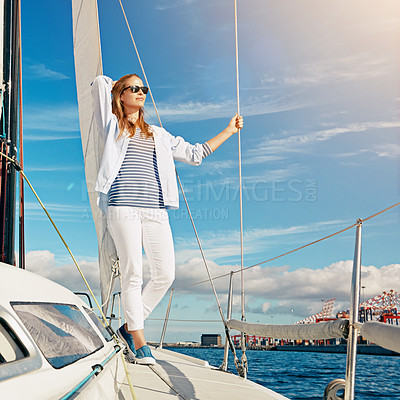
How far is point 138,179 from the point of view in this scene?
7.70 ft

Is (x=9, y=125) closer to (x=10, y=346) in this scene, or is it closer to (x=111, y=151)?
(x=111, y=151)

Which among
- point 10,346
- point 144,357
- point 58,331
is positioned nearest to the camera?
point 10,346

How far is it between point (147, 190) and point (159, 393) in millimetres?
1075

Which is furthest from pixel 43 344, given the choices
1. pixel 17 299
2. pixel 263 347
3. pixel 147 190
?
pixel 263 347

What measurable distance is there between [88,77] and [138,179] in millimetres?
1443

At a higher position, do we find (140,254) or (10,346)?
(140,254)

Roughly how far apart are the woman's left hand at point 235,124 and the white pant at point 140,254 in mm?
719

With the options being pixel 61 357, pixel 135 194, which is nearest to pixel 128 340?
pixel 135 194

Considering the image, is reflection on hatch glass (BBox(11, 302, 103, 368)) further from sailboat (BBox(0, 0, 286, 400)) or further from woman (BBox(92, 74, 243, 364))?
woman (BBox(92, 74, 243, 364))

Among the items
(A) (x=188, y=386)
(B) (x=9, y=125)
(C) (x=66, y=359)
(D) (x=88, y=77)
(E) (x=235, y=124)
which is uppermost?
(D) (x=88, y=77)

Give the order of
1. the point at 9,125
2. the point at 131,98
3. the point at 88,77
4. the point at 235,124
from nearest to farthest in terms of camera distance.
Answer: the point at 131,98
the point at 9,125
the point at 235,124
the point at 88,77

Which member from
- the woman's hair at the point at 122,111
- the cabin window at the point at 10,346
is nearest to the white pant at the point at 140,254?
the woman's hair at the point at 122,111

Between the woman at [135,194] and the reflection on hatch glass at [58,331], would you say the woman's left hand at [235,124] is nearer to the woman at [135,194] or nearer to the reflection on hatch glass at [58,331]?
the woman at [135,194]

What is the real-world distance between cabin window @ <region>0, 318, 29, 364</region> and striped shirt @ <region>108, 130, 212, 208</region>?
143 cm
